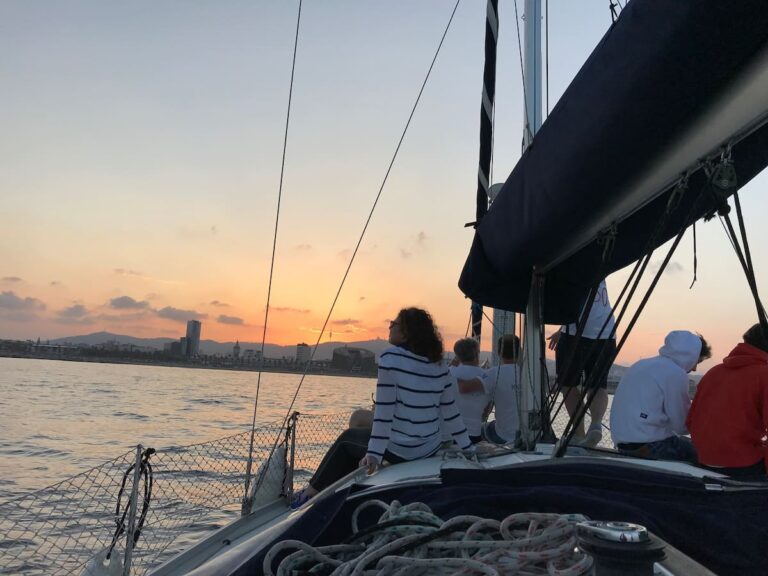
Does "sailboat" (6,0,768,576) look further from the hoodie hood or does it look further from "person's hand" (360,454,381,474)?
the hoodie hood

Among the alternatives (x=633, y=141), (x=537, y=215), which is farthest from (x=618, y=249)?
(x=633, y=141)

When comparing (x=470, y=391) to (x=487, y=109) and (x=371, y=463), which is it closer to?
(x=371, y=463)

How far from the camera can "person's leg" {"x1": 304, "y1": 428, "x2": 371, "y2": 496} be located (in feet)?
13.5

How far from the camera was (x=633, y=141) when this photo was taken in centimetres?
201

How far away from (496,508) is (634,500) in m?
0.41

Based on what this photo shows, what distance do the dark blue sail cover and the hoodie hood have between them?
688 mm

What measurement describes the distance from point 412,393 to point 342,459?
115cm

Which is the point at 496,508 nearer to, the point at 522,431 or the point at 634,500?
the point at 634,500

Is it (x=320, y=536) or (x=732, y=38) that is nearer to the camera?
(x=732, y=38)

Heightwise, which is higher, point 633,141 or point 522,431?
point 633,141

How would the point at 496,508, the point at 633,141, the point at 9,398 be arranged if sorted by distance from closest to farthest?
the point at 496,508 → the point at 633,141 → the point at 9,398

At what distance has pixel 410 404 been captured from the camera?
3.26 metres

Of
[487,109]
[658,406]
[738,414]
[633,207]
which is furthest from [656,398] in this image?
[487,109]

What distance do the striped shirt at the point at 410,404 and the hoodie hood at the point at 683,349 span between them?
4.21ft
